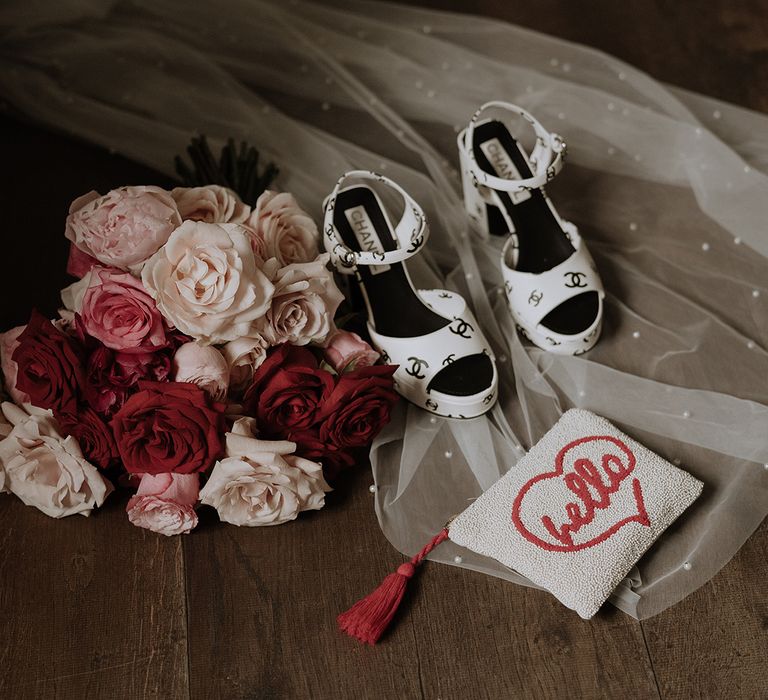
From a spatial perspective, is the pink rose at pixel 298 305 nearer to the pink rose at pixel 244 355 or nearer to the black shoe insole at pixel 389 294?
the pink rose at pixel 244 355

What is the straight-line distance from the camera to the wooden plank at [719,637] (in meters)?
1.00

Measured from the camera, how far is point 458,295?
4.19 feet

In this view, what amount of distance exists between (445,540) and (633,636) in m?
0.25

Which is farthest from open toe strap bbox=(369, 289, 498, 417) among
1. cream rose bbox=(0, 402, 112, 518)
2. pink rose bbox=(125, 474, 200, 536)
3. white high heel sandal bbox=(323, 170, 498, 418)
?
cream rose bbox=(0, 402, 112, 518)

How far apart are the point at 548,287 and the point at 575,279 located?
0.04 m

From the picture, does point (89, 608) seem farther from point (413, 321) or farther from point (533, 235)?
point (533, 235)

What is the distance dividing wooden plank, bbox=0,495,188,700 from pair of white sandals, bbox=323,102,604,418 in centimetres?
41

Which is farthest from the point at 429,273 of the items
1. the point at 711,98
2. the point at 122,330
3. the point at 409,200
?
the point at 711,98

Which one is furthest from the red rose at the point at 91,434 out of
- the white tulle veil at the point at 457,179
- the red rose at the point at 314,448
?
the white tulle veil at the point at 457,179

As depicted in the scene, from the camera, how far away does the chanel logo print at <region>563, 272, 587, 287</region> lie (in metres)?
1.28

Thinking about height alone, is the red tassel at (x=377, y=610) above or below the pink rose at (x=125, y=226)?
below

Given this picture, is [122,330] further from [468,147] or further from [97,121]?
[97,121]

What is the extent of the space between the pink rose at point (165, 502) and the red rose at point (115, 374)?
0.10 m

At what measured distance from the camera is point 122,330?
1045 mm
